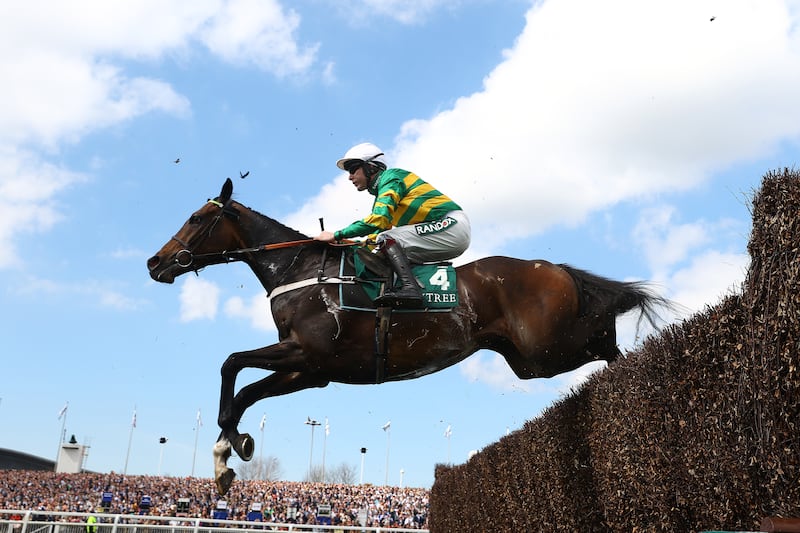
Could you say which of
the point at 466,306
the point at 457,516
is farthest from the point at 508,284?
the point at 457,516

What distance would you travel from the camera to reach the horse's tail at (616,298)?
5.57m

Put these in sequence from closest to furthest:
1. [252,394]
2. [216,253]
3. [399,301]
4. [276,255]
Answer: [399,301]
[252,394]
[276,255]
[216,253]

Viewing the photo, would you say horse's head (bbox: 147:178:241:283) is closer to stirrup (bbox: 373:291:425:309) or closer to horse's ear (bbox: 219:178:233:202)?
horse's ear (bbox: 219:178:233:202)

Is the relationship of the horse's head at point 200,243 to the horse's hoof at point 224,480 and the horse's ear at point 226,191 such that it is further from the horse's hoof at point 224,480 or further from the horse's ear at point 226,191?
the horse's hoof at point 224,480

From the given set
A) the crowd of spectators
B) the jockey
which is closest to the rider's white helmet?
the jockey

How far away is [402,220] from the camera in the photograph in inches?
222

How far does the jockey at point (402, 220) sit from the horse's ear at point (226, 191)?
949mm

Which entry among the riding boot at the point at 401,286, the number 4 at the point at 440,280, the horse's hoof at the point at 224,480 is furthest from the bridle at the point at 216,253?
the horse's hoof at the point at 224,480

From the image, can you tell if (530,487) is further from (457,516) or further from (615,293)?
(457,516)

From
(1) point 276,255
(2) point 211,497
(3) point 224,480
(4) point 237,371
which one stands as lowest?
(3) point 224,480

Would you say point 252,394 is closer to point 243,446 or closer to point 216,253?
point 243,446

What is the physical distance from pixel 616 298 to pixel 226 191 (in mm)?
3245

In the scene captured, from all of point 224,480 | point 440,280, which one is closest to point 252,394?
point 224,480

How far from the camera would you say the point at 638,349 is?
188 inches
